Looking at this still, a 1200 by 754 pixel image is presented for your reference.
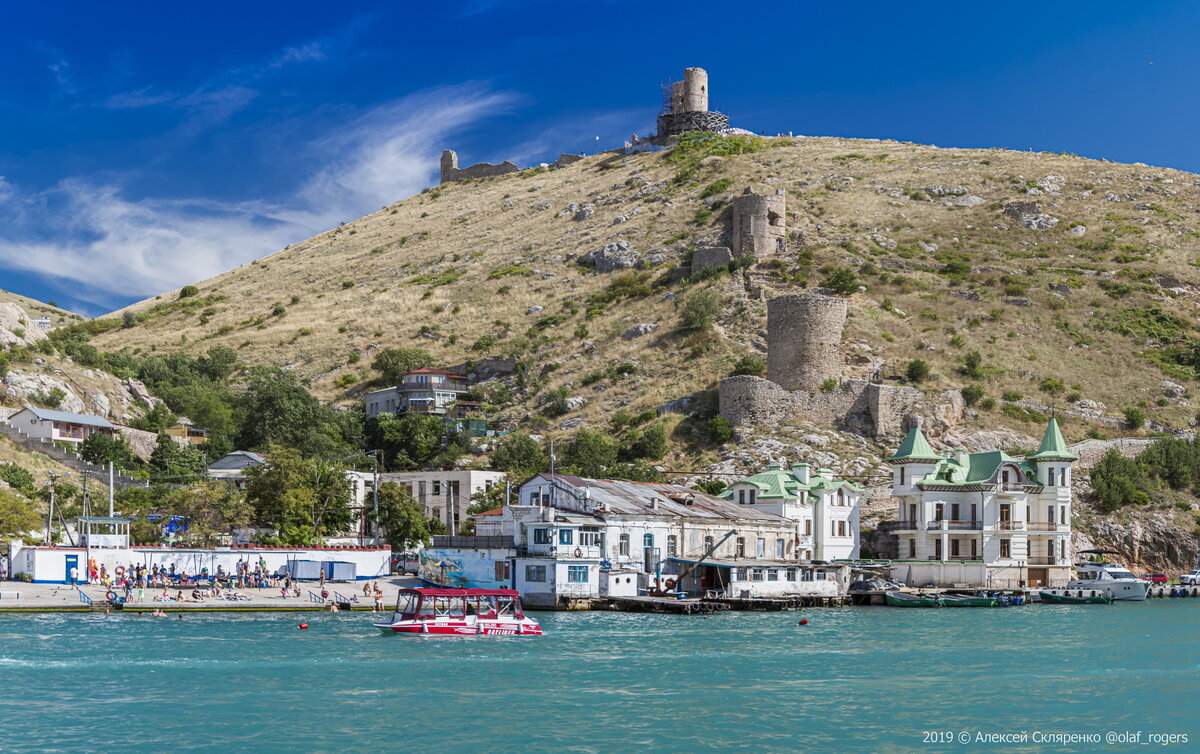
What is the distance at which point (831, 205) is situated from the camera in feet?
433

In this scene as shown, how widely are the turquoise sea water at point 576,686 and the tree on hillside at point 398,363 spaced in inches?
2326

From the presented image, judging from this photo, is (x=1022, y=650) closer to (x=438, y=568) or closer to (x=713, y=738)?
(x=713, y=738)

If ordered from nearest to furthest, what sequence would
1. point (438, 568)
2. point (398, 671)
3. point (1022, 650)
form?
point (398, 671) → point (1022, 650) → point (438, 568)

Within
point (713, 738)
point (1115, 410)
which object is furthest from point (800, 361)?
point (713, 738)

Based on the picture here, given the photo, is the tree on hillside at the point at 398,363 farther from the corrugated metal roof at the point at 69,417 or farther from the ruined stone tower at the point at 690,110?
the ruined stone tower at the point at 690,110

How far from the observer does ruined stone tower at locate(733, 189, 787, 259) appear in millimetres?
Answer: 115875

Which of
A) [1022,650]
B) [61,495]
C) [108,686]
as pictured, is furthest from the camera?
[61,495]

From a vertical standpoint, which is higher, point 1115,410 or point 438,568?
point 1115,410

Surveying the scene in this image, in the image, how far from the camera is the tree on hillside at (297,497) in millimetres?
73188

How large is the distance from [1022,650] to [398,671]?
2304 centimetres

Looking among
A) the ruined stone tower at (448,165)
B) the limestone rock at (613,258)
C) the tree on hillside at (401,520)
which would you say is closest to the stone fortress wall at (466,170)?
the ruined stone tower at (448,165)

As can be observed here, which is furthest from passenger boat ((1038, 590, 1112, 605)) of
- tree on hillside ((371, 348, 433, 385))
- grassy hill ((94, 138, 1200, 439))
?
tree on hillside ((371, 348, 433, 385))

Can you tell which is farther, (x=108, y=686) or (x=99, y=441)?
(x=99, y=441)

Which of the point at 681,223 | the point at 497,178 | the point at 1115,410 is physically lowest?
the point at 1115,410
